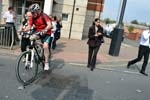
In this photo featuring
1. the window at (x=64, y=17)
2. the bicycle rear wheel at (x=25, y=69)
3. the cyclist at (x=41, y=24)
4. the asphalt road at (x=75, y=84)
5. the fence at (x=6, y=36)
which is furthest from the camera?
the window at (x=64, y=17)

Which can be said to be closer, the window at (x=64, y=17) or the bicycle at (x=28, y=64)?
the bicycle at (x=28, y=64)

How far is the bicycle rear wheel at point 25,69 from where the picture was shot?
21.1 ft

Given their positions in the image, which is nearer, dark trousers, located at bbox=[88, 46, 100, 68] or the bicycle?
the bicycle

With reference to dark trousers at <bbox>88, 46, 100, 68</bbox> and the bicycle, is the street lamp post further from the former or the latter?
the bicycle

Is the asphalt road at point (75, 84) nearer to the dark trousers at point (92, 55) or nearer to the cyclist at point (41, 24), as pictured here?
the dark trousers at point (92, 55)

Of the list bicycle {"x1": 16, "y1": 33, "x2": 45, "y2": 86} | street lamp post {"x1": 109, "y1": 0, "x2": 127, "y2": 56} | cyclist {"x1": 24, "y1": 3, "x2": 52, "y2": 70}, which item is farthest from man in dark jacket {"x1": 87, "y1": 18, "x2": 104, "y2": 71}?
street lamp post {"x1": 109, "y1": 0, "x2": 127, "y2": 56}

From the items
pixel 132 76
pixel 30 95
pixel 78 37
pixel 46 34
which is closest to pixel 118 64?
pixel 132 76

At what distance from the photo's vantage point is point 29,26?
22.2 ft

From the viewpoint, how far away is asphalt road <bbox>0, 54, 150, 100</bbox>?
604 cm

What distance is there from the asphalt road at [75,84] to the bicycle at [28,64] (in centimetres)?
17

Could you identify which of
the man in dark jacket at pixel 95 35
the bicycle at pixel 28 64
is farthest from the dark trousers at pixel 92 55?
the bicycle at pixel 28 64

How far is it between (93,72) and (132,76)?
131 cm

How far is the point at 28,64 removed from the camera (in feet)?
21.8

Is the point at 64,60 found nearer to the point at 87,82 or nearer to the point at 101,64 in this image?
the point at 101,64
